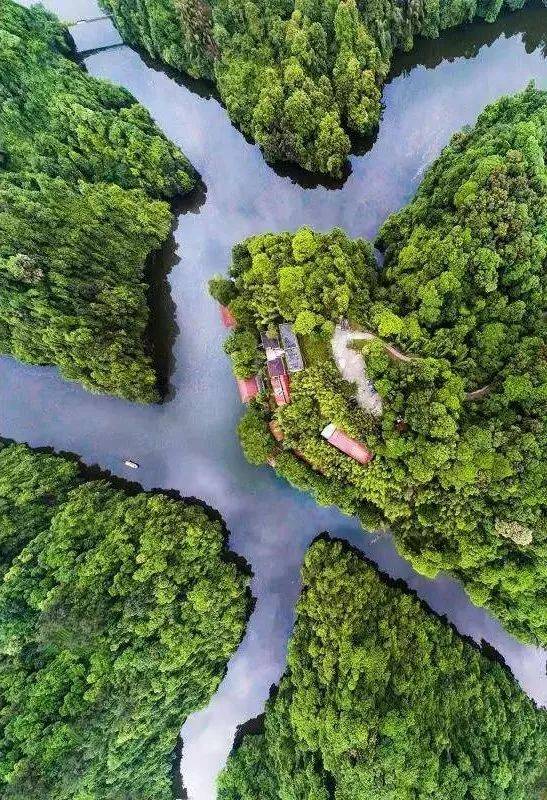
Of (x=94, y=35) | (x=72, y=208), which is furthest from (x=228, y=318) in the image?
(x=94, y=35)

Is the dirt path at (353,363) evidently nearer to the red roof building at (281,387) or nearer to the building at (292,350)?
the building at (292,350)

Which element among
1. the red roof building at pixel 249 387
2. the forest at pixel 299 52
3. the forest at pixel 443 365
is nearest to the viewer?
the forest at pixel 443 365

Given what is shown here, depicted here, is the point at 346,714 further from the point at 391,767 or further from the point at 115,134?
the point at 115,134

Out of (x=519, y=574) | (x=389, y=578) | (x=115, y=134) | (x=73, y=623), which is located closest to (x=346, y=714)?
(x=389, y=578)

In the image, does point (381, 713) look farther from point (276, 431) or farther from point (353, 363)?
point (353, 363)

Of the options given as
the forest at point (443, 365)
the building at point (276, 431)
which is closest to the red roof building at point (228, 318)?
the forest at point (443, 365)

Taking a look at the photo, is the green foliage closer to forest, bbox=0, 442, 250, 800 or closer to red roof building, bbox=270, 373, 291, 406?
red roof building, bbox=270, 373, 291, 406

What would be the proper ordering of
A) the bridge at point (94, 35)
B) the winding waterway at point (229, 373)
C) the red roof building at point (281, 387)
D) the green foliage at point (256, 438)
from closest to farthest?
1. the red roof building at point (281, 387)
2. the green foliage at point (256, 438)
3. the winding waterway at point (229, 373)
4. the bridge at point (94, 35)
